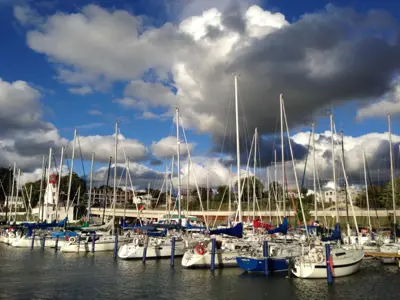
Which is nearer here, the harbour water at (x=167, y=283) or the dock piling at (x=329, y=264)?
the harbour water at (x=167, y=283)

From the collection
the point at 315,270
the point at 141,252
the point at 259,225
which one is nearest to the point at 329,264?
the point at 315,270

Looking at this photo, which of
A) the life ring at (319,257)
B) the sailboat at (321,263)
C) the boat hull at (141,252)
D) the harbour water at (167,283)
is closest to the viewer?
the harbour water at (167,283)

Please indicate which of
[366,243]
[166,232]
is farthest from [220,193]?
[366,243]

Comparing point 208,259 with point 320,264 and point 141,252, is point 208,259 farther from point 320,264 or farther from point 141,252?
point 320,264

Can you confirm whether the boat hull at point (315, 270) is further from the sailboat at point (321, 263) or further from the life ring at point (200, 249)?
the life ring at point (200, 249)

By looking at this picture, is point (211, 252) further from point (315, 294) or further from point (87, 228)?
point (87, 228)

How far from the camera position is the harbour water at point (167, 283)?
1144 inches

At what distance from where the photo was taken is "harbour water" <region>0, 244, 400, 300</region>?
29047mm

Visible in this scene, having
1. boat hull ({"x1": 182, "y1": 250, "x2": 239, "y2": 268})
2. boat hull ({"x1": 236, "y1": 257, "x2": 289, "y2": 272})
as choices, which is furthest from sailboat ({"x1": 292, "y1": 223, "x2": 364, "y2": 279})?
boat hull ({"x1": 182, "y1": 250, "x2": 239, "y2": 268})

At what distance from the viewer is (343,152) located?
5981 centimetres

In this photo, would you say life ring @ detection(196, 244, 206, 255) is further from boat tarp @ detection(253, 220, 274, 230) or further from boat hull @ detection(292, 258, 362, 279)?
boat tarp @ detection(253, 220, 274, 230)

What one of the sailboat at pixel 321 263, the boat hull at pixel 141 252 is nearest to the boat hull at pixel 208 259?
the sailboat at pixel 321 263

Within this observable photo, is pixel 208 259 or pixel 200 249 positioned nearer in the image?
pixel 208 259

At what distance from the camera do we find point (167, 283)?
33375 millimetres
